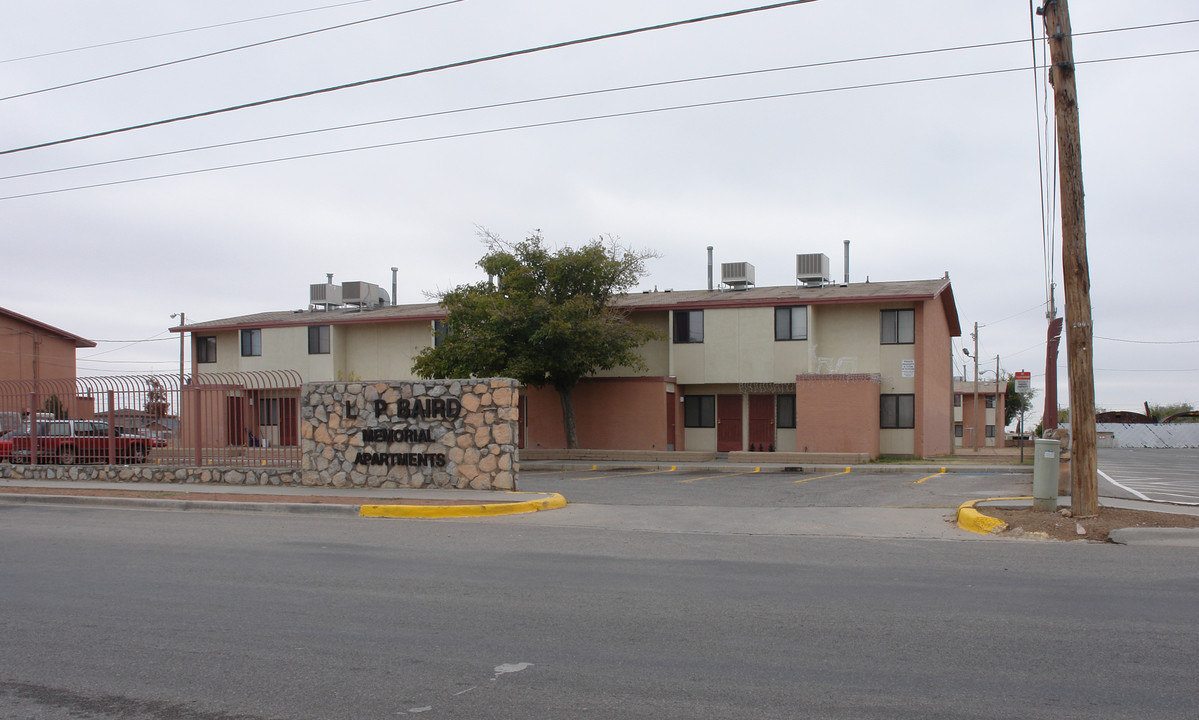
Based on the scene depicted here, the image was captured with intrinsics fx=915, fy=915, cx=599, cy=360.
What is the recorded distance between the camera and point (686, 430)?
1409 inches

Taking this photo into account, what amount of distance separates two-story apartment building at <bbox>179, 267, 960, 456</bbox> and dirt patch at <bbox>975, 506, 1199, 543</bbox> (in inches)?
728

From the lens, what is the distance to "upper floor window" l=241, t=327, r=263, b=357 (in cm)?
3994

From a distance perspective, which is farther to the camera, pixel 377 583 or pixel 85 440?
pixel 85 440

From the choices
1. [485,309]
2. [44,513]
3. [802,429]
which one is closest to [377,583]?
[44,513]

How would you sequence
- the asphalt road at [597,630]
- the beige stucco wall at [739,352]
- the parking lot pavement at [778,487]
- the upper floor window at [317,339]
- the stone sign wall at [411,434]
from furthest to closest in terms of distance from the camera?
1. the upper floor window at [317,339]
2. the beige stucco wall at [739,352]
3. the stone sign wall at [411,434]
4. the parking lot pavement at [778,487]
5. the asphalt road at [597,630]

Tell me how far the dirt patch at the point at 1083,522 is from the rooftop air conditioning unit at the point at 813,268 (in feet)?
73.7

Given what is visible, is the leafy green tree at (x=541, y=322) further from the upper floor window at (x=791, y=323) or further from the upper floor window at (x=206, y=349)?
the upper floor window at (x=206, y=349)

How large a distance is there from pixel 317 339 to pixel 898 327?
23.5 metres

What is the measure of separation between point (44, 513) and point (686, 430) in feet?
78.8

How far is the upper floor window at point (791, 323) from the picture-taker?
32688 mm

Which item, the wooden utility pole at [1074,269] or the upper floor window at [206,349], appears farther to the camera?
the upper floor window at [206,349]

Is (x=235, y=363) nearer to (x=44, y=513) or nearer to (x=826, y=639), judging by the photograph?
(x=44, y=513)

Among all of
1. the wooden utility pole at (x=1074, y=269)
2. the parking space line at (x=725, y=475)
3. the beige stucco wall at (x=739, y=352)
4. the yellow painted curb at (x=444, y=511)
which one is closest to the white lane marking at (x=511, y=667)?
the yellow painted curb at (x=444, y=511)

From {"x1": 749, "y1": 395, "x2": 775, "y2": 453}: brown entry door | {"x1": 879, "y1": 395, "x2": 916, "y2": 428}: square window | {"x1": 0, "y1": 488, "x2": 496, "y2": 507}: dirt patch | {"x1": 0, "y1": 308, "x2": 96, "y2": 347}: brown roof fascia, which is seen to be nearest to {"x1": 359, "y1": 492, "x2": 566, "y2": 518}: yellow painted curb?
{"x1": 0, "y1": 488, "x2": 496, "y2": 507}: dirt patch
